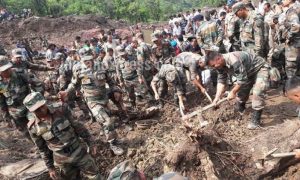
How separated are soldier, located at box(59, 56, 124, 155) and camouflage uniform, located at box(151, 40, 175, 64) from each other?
3.02 meters

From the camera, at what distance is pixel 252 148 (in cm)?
544

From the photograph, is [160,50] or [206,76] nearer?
[206,76]

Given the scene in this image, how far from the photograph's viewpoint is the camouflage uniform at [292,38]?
22.2ft

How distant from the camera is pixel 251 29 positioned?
7211 millimetres

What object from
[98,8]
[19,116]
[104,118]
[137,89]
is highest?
[98,8]

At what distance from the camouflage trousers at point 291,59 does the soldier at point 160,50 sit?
313 cm

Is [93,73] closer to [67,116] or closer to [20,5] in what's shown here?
[67,116]

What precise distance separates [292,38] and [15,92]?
5717mm

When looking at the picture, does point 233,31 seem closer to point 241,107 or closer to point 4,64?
point 241,107

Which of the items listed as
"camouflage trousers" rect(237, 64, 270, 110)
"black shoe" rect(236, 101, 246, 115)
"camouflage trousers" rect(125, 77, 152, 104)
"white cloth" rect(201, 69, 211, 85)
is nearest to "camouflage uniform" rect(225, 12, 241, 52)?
"white cloth" rect(201, 69, 211, 85)

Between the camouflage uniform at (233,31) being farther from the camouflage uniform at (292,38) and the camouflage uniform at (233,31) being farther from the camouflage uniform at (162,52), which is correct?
the camouflage uniform at (162,52)

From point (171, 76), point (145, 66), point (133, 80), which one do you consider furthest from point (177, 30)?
point (171, 76)

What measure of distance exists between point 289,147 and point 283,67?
3.63 meters

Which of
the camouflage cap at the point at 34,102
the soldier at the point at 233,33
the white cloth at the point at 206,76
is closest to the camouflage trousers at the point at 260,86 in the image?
the soldier at the point at 233,33
